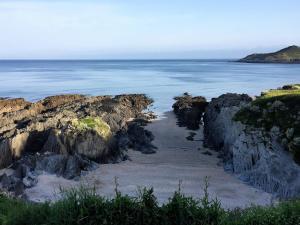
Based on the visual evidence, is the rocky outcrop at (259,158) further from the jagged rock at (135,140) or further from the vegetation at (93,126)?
the vegetation at (93,126)

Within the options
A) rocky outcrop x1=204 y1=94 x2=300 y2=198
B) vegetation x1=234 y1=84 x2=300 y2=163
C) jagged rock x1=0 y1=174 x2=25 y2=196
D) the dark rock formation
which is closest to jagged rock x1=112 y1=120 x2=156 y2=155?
the dark rock formation

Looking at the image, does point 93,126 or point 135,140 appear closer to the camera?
point 93,126

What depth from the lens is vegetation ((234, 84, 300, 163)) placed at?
1339 inches

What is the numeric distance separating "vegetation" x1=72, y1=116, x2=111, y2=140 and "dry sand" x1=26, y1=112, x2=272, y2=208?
309cm

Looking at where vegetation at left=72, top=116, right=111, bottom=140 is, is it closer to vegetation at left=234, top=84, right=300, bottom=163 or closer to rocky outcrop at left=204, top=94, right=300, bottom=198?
rocky outcrop at left=204, top=94, right=300, bottom=198

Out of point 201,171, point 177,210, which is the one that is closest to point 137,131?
point 201,171

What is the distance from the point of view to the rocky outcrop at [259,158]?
33.1m

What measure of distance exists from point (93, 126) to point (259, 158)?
15193 millimetres

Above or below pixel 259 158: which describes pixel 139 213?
above

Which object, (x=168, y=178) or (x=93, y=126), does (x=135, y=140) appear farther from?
(x=168, y=178)

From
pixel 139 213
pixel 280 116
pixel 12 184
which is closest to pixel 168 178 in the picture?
pixel 280 116

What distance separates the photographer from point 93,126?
43344 mm

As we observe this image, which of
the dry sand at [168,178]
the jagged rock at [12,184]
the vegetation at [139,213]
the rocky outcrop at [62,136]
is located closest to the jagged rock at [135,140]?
the dry sand at [168,178]

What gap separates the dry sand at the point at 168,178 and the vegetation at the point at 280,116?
4.08 metres
